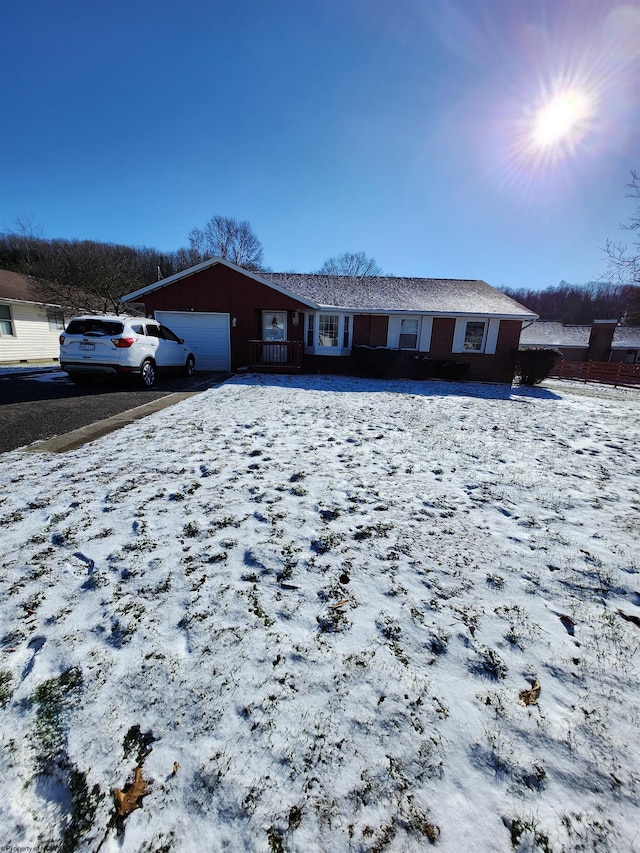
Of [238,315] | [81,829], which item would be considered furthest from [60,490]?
[238,315]

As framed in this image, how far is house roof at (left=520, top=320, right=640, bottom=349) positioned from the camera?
3369 cm

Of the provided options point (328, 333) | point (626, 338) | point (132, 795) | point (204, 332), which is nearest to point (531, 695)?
point (132, 795)

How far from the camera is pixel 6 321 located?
1480 centimetres

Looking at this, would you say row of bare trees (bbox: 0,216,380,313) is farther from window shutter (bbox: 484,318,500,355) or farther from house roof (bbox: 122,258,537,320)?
window shutter (bbox: 484,318,500,355)

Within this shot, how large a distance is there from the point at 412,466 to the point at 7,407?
23.5 feet

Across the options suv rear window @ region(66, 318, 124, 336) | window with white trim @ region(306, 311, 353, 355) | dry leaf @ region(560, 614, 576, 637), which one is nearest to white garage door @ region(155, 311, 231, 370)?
window with white trim @ region(306, 311, 353, 355)

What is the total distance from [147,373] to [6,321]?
11.3 metres

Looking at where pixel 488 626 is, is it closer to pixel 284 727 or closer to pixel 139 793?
pixel 284 727

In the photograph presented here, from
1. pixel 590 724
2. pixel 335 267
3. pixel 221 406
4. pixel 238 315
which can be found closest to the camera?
pixel 590 724

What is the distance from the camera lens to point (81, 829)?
111 cm

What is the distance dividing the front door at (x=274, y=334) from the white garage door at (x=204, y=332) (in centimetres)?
149

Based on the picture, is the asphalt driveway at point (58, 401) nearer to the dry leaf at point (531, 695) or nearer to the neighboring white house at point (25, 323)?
the dry leaf at point (531, 695)

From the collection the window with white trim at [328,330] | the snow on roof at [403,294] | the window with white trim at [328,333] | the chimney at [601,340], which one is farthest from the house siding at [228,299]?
the chimney at [601,340]

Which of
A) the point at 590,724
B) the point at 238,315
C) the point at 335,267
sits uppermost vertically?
the point at 335,267
